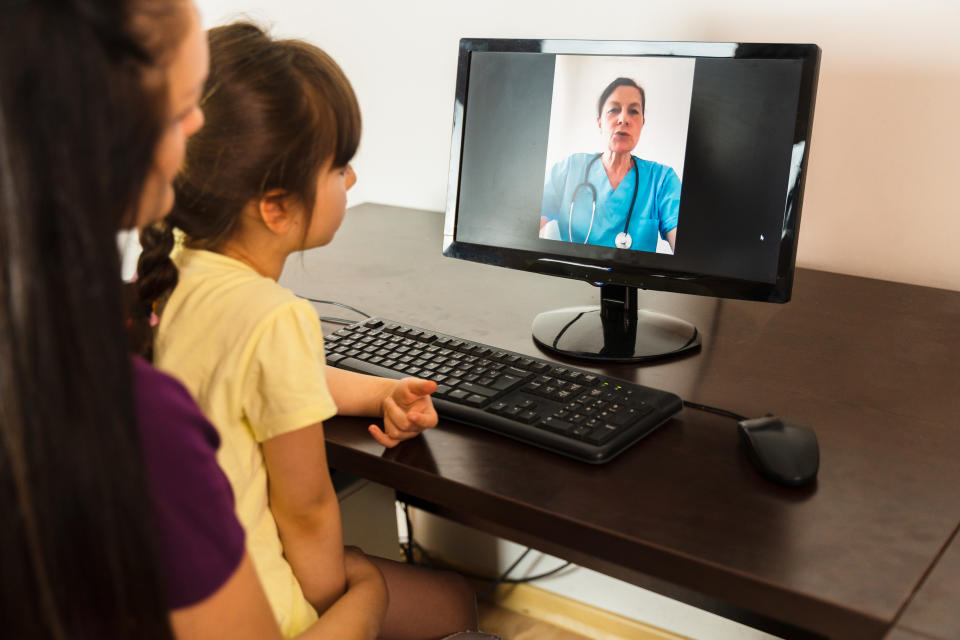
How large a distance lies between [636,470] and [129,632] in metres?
0.48

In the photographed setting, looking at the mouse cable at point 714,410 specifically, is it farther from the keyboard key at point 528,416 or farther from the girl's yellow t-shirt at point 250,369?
the girl's yellow t-shirt at point 250,369

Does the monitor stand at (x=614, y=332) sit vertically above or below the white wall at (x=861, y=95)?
below

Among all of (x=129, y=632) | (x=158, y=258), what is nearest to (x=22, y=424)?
(x=129, y=632)

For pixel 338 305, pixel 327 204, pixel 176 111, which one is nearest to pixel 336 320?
pixel 338 305

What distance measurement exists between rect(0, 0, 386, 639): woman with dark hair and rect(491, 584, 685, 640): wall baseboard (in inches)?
50.4

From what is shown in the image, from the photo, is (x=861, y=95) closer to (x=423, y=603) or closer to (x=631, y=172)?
(x=631, y=172)

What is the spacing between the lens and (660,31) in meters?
1.45

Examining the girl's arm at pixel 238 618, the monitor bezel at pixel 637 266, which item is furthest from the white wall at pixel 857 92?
the girl's arm at pixel 238 618

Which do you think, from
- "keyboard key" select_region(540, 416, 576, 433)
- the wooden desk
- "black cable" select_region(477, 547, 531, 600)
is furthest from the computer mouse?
"black cable" select_region(477, 547, 531, 600)

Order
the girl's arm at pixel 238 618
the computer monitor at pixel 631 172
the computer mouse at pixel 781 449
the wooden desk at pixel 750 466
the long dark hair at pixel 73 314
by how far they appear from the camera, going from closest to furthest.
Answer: the long dark hair at pixel 73 314 → the girl's arm at pixel 238 618 → the wooden desk at pixel 750 466 → the computer mouse at pixel 781 449 → the computer monitor at pixel 631 172

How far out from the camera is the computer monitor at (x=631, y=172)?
107 centimetres

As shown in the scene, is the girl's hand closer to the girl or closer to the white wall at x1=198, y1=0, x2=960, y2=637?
the girl

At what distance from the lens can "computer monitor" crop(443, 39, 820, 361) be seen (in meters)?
1.07

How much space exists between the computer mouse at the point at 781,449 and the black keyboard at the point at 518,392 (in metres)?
0.09
